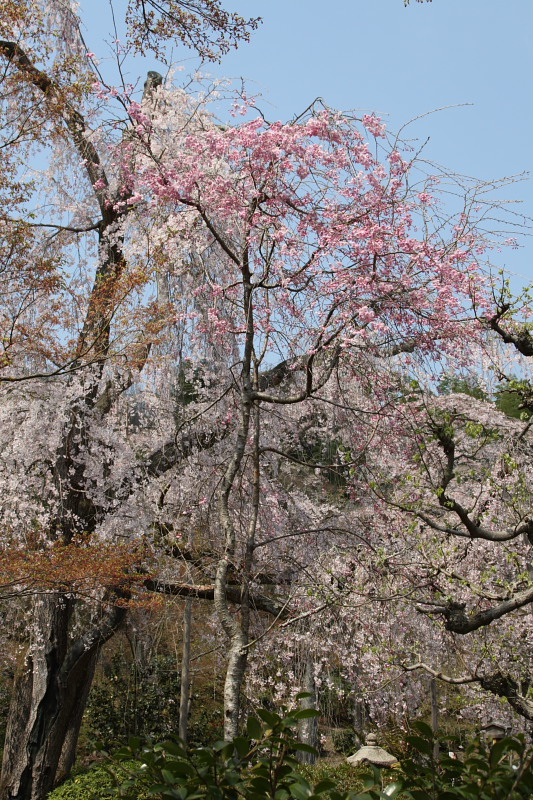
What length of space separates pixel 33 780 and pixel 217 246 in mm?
7037

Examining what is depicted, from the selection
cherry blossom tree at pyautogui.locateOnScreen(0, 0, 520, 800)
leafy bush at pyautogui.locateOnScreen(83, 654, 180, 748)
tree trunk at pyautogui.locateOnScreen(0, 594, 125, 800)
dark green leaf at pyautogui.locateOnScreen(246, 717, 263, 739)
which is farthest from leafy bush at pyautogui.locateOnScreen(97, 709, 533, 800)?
leafy bush at pyautogui.locateOnScreen(83, 654, 180, 748)

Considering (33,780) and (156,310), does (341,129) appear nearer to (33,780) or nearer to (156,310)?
(156,310)

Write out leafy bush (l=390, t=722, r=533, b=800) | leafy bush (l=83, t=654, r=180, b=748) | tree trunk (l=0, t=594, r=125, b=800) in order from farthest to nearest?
leafy bush (l=83, t=654, r=180, b=748)
tree trunk (l=0, t=594, r=125, b=800)
leafy bush (l=390, t=722, r=533, b=800)

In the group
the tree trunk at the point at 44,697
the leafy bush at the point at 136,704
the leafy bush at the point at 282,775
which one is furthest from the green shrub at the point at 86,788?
the leafy bush at the point at 282,775

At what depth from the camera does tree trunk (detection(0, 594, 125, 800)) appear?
331 inches

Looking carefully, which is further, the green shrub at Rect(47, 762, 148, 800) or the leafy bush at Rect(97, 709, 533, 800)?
the green shrub at Rect(47, 762, 148, 800)

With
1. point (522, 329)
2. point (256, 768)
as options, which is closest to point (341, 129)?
point (522, 329)

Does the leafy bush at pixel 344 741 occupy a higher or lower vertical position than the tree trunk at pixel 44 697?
lower

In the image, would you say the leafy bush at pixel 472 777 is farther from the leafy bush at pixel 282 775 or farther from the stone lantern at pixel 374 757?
the stone lantern at pixel 374 757

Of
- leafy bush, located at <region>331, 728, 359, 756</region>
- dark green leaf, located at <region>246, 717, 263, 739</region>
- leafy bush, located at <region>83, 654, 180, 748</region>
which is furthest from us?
leafy bush, located at <region>331, 728, 359, 756</region>

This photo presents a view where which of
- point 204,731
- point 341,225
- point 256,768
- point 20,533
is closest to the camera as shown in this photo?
point 256,768

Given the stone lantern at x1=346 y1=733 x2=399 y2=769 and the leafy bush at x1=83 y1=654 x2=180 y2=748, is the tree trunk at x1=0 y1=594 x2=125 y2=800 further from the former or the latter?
the stone lantern at x1=346 y1=733 x2=399 y2=769

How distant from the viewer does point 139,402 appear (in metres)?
9.79

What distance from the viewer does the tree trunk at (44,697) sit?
27.6 feet
